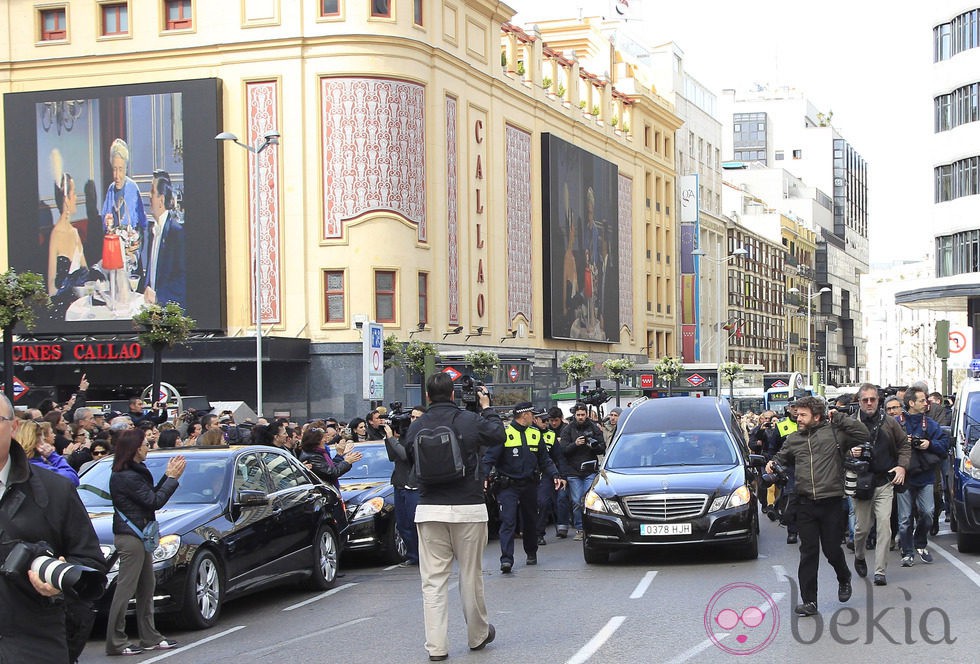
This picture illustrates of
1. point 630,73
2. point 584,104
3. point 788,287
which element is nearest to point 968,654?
point 584,104

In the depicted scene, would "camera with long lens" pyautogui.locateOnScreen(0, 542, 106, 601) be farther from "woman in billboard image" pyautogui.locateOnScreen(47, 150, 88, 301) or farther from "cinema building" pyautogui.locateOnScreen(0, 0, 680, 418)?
"woman in billboard image" pyautogui.locateOnScreen(47, 150, 88, 301)

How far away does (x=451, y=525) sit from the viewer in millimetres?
9883

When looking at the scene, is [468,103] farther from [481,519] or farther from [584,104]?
[481,519]

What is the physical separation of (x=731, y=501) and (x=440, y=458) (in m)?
6.07

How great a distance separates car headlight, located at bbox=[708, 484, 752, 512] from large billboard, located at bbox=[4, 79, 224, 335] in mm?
39570

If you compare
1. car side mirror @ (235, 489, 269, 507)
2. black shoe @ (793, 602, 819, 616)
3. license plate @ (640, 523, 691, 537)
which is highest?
car side mirror @ (235, 489, 269, 507)

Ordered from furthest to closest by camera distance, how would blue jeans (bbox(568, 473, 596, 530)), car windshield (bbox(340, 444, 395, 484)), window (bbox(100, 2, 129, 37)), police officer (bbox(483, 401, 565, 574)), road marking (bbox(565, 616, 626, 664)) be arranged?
window (bbox(100, 2, 129, 37)) → blue jeans (bbox(568, 473, 596, 530)) → car windshield (bbox(340, 444, 395, 484)) → police officer (bbox(483, 401, 565, 574)) → road marking (bbox(565, 616, 626, 664))

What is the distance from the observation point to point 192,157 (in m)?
52.6

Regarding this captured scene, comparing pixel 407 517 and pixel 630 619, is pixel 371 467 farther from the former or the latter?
pixel 630 619

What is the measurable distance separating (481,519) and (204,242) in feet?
145

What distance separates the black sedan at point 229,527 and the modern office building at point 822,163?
410 feet

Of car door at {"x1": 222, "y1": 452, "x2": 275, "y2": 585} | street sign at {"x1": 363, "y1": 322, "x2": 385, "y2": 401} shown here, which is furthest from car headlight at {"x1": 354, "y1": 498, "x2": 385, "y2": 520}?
street sign at {"x1": 363, "y1": 322, "x2": 385, "y2": 401}

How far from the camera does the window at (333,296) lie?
52094 millimetres

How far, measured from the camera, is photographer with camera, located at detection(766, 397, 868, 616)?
36.3 ft
